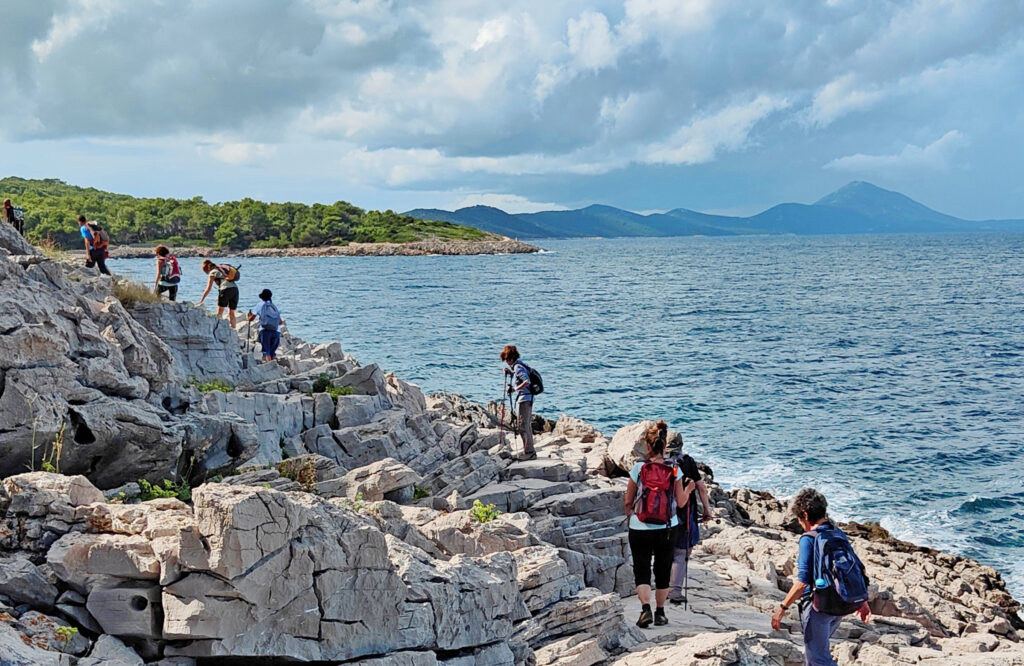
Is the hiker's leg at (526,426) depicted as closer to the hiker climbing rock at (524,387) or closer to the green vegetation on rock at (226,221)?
the hiker climbing rock at (524,387)

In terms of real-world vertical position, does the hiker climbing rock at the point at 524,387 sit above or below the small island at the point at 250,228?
below

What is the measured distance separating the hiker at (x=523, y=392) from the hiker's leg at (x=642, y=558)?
733 cm

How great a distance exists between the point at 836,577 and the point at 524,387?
1039cm

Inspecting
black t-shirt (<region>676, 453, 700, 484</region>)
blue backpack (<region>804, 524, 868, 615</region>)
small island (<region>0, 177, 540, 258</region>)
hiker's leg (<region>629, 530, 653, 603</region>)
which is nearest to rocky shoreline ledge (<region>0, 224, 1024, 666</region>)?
hiker's leg (<region>629, 530, 653, 603</region>)

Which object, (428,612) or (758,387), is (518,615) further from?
(758,387)

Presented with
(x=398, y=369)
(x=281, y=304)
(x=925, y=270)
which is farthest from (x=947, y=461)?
(x=925, y=270)

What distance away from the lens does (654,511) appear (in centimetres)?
1009

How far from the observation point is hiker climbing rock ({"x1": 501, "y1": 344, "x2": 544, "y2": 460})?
17500 mm

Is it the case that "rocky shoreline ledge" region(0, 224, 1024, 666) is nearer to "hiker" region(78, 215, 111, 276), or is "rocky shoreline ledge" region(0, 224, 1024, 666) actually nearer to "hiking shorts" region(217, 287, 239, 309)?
"hiking shorts" region(217, 287, 239, 309)

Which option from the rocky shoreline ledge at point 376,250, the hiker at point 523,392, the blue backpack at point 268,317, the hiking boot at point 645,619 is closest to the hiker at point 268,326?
the blue backpack at point 268,317

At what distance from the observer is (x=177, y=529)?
7379mm

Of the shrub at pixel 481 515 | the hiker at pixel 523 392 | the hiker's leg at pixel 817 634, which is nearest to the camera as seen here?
the hiker's leg at pixel 817 634

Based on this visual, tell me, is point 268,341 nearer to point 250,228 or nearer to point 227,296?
point 227,296

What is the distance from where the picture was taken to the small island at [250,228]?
14912 cm
